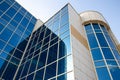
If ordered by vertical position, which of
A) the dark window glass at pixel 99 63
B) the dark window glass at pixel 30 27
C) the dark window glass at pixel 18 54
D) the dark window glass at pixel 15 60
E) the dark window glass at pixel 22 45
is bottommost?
the dark window glass at pixel 99 63

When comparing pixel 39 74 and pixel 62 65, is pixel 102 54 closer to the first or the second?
pixel 62 65

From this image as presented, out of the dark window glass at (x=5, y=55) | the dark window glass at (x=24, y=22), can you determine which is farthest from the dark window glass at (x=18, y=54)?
the dark window glass at (x=24, y=22)

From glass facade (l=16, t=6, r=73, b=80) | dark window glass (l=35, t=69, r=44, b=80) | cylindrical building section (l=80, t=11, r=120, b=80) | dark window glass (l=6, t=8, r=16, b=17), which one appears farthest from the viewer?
dark window glass (l=6, t=8, r=16, b=17)

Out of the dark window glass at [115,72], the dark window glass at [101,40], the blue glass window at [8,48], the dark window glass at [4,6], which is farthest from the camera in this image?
the dark window glass at [4,6]

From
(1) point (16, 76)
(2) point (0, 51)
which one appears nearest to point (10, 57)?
(2) point (0, 51)

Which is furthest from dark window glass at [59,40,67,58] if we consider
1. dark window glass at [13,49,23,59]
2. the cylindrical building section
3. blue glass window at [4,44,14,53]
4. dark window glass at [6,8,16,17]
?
dark window glass at [6,8,16,17]

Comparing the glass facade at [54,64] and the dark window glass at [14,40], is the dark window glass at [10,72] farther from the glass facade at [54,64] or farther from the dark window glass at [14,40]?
the dark window glass at [14,40]

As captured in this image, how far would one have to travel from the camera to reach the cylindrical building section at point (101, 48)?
35.0 ft

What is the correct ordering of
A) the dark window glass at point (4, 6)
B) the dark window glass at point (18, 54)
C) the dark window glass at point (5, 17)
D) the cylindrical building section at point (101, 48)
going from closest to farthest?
the cylindrical building section at point (101, 48) → the dark window glass at point (18, 54) → the dark window glass at point (5, 17) → the dark window glass at point (4, 6)

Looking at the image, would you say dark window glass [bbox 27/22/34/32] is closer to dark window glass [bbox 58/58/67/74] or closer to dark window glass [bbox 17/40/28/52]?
dark window glass [bbox 17/40/28/52]

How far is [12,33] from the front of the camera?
62.8 ft

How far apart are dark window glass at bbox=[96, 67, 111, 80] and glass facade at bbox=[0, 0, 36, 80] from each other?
10012 mm

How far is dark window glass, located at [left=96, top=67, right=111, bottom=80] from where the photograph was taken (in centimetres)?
1024

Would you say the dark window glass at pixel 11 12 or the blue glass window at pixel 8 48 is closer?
the blue glass window at pixel 8 48
